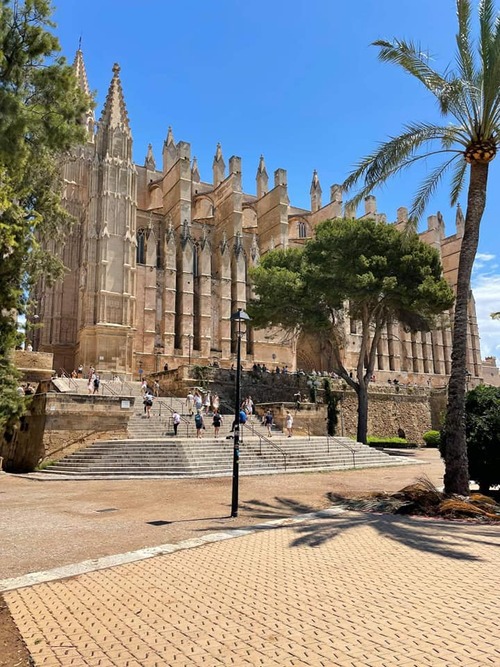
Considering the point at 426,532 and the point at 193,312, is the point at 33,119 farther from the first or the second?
the point at 193,312

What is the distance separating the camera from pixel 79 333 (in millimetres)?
33844

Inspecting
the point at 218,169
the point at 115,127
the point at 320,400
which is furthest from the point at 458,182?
the point at 218,169

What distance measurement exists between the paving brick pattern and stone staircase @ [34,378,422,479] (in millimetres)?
5930

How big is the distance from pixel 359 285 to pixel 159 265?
21.7 metres

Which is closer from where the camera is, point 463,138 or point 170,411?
point 463,138

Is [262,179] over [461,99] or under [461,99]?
over

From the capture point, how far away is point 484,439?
11.1 m

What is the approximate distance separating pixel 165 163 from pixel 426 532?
4564 cm

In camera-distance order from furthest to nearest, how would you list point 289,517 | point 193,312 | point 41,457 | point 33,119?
point 193,312
point 41,457
point 289,517
point 33,119

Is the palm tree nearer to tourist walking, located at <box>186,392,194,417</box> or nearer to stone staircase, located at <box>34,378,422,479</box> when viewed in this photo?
stone staircase, located at <box>34,378,422,479</box>

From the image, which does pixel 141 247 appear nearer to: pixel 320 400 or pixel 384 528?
pixel 320 400

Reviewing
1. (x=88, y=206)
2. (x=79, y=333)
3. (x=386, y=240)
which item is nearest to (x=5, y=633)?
(x=386, y=240)

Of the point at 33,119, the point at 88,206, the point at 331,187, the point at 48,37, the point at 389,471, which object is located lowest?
the point at 389,471

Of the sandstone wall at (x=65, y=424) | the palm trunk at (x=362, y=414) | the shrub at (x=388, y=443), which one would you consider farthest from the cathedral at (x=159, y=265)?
the sandstone wall at (x=65, y=424)
